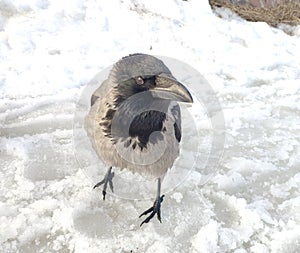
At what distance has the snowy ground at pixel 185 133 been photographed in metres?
3.09

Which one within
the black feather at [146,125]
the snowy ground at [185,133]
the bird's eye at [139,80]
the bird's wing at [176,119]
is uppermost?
the bird's eye at [139,80]

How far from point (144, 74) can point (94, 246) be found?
1.07 m

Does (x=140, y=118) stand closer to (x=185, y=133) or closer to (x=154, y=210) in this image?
(x=154, y=210)

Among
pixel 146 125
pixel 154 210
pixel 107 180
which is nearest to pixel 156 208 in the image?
pixel 154 210

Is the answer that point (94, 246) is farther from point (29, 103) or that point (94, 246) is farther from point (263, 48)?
point (263, 48)

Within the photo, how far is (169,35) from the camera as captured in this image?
589cm

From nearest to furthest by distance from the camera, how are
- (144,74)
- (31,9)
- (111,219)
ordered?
(144,74) → (111,219) → (31,9)

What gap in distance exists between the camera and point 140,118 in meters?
2.98

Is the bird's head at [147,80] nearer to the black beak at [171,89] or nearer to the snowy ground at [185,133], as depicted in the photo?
the black beak at [171,89]

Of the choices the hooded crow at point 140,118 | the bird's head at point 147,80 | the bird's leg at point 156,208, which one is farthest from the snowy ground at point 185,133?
the bird's head at point 147,80

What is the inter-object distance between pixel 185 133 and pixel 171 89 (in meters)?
1.42

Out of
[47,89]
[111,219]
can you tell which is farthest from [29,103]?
[111,219]

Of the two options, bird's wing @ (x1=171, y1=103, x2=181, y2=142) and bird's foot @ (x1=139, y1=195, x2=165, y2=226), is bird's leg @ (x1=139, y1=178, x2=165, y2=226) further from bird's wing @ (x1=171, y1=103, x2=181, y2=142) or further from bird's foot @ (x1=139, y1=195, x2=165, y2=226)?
bird's wing @ (x1=171, y1=103, x2=181, y2=142)

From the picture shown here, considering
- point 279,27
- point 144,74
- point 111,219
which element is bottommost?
point 279,27
